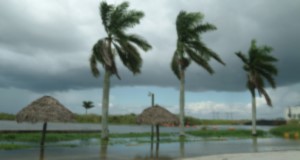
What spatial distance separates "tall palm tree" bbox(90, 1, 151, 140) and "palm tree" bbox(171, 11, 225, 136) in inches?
212

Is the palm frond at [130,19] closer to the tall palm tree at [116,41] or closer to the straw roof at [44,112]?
the tall palm tree at [116,41]

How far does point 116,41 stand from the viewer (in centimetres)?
2881

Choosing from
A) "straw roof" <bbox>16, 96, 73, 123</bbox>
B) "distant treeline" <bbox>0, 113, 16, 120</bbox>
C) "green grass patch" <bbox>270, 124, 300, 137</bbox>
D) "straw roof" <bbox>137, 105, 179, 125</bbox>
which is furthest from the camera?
"distant treeline" <bbox>0, 113, 16, 120</bbox>

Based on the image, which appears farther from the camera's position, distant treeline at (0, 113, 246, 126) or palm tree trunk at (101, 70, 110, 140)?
distant treeline at (0, 113, 246, 126)

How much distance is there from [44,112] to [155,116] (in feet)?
29.8

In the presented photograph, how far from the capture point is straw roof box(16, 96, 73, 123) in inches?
939

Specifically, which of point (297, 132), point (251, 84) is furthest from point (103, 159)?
point (297, 132)

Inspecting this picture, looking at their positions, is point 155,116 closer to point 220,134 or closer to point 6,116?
point 220,134

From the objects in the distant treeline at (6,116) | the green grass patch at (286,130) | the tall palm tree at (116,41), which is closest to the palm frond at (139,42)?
the tall palm tree at (116,41)

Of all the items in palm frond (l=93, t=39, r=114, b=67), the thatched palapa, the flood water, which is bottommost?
the flood water

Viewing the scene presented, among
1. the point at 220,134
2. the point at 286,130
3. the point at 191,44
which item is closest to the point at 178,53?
the point at 191,44

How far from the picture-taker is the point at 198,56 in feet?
109

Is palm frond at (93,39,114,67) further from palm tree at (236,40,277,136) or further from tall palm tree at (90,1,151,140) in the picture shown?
palm tree at (236,40,277,136)

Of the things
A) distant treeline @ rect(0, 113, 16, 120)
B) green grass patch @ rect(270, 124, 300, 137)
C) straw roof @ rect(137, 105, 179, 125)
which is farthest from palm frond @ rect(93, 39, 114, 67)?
distant treeline @ rect(0, 113, 16, 120)
